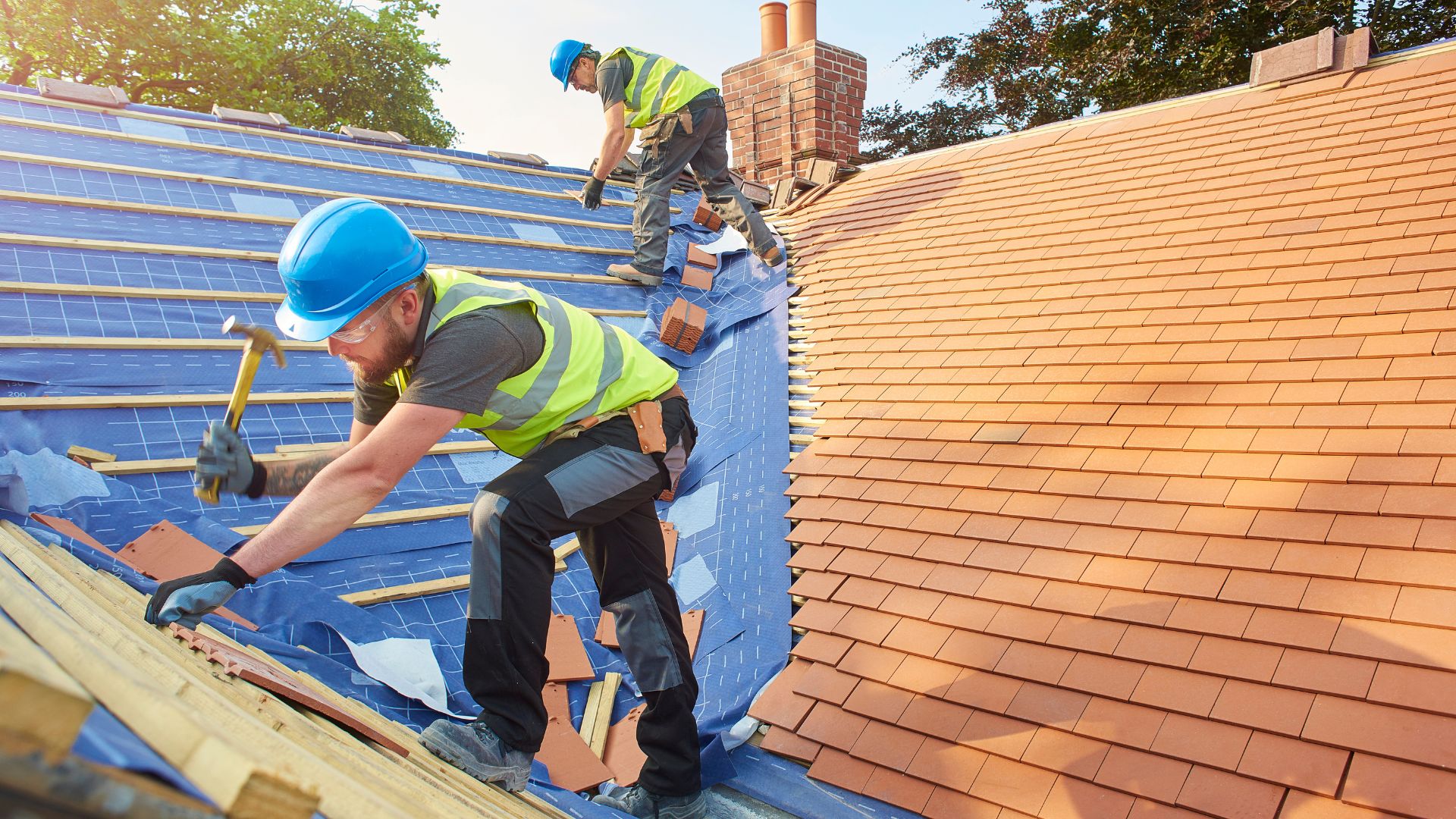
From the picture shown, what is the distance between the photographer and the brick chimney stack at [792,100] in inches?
313

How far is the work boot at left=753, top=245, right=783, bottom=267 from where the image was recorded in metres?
5.76

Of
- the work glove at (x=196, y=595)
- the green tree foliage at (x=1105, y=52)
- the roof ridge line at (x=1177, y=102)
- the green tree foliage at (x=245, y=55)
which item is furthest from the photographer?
the green tree foliage at (x=245, y=55)

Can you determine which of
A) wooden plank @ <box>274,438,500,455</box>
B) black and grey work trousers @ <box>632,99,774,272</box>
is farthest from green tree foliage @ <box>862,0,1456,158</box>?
wooden plank @ <box>274,438,500,455</box>

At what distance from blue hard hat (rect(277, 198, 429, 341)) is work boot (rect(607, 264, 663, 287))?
3569 millimetres

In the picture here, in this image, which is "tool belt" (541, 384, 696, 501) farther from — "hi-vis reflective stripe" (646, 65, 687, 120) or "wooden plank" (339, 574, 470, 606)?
"hi-vis reflective stripe" (646, 65, 687, 120)

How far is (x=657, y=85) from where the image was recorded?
5602 mm

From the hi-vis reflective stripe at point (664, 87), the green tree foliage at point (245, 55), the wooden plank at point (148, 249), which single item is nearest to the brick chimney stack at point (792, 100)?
the hi-vis reflective stripe at point (664, 87)

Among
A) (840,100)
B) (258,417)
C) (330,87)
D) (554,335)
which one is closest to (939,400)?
(554,335)

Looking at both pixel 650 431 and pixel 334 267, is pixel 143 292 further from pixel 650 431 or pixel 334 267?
pixel 650 431

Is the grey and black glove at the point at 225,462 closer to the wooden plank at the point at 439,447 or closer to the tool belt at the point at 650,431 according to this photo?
the tool belt at the point at 650,431

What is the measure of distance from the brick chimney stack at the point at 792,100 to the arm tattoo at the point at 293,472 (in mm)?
6045

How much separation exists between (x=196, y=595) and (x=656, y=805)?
52.2 inches

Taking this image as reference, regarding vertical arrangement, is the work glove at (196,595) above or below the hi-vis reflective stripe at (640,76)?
below

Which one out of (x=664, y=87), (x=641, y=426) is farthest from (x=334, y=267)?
(x=664, y=87)
